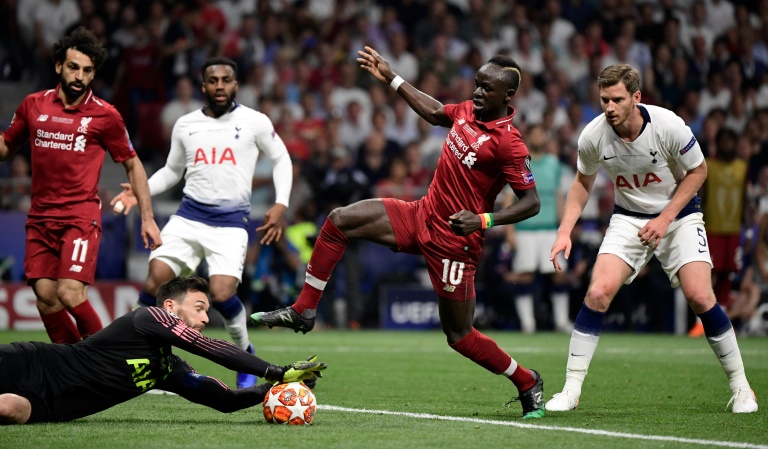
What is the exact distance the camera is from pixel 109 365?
271 inches

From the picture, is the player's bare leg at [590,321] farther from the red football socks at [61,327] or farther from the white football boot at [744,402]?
the red football socks at [61,327]

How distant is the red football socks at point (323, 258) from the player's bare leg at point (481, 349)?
81 centimetres

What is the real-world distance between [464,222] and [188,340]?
1.83m

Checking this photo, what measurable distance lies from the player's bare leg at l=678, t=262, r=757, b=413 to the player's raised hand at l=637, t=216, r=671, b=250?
528 millimetres

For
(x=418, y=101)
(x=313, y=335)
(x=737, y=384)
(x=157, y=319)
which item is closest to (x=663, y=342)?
(x=313, y=335)

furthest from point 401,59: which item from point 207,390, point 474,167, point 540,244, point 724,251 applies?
point 207,390

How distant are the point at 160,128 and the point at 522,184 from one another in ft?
35.3

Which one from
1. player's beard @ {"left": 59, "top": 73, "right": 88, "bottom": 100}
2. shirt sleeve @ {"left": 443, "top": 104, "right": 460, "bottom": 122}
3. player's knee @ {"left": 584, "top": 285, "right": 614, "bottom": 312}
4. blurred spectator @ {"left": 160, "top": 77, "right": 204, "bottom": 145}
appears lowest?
player's knee @ {"left": 584, "top": 285, "right": 614, "bottom": 312}

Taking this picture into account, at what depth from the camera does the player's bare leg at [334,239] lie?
7.77 metres

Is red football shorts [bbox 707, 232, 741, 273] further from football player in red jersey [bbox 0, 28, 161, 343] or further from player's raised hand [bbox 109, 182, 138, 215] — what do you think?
football player in red jersey [bbox 0, 28, 161, 343]

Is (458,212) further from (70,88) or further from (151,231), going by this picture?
(70,88)

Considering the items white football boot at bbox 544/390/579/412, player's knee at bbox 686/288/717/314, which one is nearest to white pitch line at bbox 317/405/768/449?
white football boot at bbox 544/390/579/412

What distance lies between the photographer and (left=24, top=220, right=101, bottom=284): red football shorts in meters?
8.42

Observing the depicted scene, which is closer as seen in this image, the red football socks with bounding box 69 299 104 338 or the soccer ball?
the soccer ball
